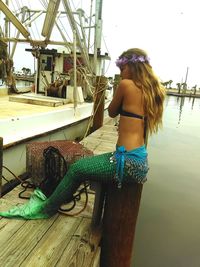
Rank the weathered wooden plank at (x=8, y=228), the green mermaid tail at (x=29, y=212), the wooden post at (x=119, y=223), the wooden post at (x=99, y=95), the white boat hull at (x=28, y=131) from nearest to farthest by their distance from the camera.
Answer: the weathered wooden plank at (x=8, y=228)
the wooden post at (x=119, y=223)
the green mermaid tail at (x=29, y=212)
the white boat hull at (x=28, y=131)
the wooden post at (x=99, y=95)

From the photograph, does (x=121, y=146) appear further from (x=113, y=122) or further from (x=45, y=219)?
(x=113, y=122)

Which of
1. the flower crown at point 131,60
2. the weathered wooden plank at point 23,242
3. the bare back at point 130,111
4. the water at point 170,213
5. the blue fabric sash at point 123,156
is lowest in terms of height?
the water at point 170,213

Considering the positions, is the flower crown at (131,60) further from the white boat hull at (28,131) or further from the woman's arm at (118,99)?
the white boat hull at (28,131)

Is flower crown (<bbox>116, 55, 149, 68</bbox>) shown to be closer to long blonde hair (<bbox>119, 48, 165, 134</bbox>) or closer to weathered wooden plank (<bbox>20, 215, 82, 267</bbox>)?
long blonde hair (<bbox>119, 48, 165, 134</bbox>)

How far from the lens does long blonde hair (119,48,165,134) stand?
8.43 ft

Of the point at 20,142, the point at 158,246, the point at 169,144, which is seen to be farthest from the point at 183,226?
the point at 169,144

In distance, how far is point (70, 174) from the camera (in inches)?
110

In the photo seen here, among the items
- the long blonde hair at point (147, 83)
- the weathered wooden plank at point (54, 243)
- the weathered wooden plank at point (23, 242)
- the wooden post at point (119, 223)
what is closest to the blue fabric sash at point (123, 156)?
the wooden post at point (119, 223)

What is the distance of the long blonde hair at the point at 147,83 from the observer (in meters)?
2.57

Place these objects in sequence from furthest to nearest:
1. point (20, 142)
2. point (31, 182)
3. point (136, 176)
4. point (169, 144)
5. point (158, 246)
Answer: point (169, 144), point (158, 246), point (20, 142), point (31, 182), point (136, 176)

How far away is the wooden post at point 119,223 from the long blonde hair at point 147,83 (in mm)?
723

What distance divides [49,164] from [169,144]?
12.6m

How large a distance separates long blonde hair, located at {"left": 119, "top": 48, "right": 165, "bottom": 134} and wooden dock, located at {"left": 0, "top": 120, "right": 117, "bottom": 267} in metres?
1.30

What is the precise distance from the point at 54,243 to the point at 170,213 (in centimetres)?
517
